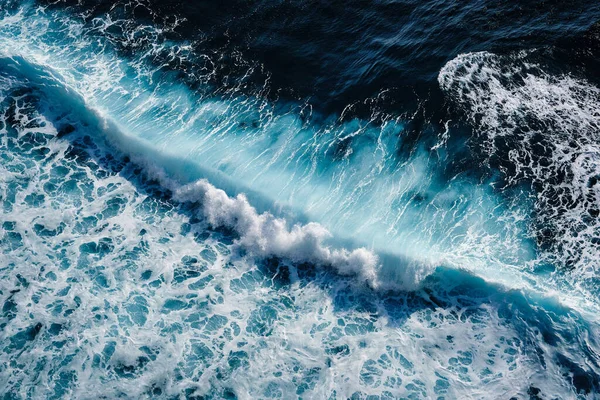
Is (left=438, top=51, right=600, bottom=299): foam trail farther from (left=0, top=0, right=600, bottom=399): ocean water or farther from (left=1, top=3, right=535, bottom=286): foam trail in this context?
(left=1, top=3, right=535, bottom=286): foam trail

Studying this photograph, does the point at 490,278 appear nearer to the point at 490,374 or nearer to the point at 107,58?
the point at 490,374

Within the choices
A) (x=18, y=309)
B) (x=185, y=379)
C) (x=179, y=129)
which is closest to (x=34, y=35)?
(x=179, y=129)

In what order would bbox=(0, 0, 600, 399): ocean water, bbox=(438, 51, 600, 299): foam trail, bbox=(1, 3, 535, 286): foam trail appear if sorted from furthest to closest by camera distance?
bbox=(1, 3, 535, 286): foam trail
bbox=(438, 51, 600, 299): foam trail
bbox=(0, 0, 600, 399): ocean water

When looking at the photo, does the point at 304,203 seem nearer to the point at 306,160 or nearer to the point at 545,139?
the point at 306,160

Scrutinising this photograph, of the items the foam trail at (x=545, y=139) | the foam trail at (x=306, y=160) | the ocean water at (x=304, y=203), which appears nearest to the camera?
the ocean water at (x=304, y=203)

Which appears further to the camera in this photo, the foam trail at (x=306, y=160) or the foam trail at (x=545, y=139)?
the foam trail at (x=306, y=160)

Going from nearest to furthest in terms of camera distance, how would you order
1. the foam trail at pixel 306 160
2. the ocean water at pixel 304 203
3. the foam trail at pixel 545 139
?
the ocean water at pixel 304 203 < the foam trail at pixel 545 139 < the foam trail at pixel 306 160

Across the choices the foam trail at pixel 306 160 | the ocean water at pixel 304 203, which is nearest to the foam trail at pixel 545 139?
the ocean water at pixel 304 203

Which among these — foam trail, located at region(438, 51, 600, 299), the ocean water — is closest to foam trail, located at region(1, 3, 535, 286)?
the ocean water

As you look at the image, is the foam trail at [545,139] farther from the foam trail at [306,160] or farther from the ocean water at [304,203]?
the foam trail at [306,160]
